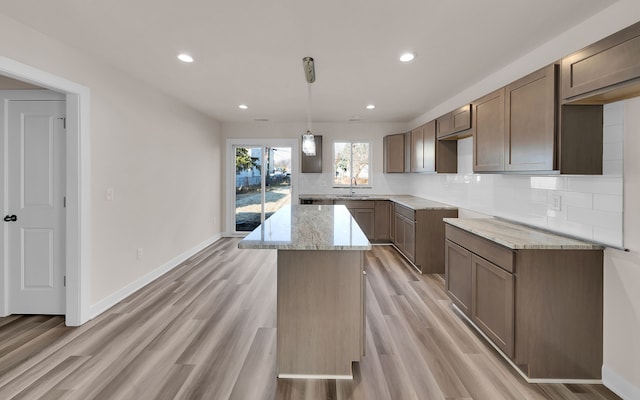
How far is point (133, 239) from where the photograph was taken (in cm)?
348

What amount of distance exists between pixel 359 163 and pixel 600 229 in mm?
4681

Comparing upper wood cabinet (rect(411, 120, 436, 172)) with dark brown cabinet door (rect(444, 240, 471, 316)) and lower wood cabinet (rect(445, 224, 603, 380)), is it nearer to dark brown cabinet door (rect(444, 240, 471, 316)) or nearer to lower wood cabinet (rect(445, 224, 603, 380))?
dark brown cabinet door (rect(444, 240, 471, 316))

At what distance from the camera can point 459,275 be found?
9.21ft

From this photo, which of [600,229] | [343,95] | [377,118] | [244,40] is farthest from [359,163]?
[600,229]

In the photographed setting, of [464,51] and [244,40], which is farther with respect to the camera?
[464,51]

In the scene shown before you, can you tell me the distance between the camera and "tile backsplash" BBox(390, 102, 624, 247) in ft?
6.22

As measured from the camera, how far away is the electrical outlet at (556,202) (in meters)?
2.35

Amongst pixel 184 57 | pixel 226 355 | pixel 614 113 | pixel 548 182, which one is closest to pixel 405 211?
pixel 548 182

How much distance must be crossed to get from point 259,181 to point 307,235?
4.75 meters

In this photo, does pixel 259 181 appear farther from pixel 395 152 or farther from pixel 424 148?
pixel 424 148

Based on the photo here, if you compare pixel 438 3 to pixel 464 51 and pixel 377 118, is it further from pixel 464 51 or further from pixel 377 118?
pixel 377 118

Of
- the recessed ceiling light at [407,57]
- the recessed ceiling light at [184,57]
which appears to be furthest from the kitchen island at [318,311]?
the recessed ceiling light at [184,57]

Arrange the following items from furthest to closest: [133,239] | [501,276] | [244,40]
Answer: [133,239], [244,40], [501,276]

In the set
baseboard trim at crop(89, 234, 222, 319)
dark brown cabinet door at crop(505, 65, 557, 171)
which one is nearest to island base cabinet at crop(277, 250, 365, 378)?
dark brown cabinet door at crop(505, 65, 557, 171)
